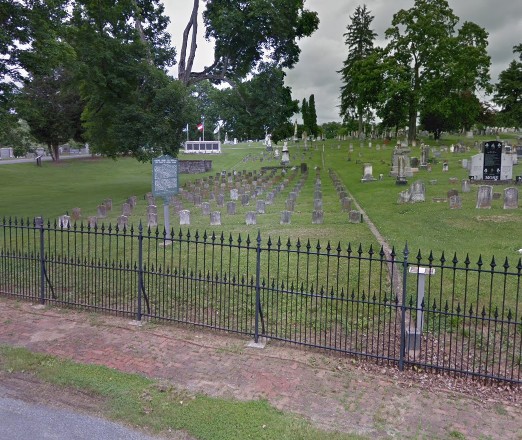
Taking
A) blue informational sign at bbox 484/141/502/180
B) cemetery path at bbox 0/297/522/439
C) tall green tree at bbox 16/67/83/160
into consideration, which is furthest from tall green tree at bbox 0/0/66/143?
tall green tree at bbox 16/67/83/160

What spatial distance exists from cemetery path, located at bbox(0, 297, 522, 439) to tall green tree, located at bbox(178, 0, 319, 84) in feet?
68.0

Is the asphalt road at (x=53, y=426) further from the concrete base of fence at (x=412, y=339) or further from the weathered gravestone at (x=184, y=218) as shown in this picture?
the weathered gravestone at (x=184, y=218)

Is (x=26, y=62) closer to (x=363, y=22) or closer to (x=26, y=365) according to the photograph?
(x=26, y=365)

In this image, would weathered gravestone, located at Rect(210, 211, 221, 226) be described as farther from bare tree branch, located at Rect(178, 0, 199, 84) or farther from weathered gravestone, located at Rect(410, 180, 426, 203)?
bare tree branch, located at Rect(178, 0, 199, 84)

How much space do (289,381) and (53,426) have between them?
8.85ft

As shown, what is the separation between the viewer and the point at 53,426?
4801 mm

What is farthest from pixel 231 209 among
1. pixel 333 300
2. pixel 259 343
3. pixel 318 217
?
pixel 259 343

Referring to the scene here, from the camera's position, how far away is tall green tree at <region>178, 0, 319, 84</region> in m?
24.3

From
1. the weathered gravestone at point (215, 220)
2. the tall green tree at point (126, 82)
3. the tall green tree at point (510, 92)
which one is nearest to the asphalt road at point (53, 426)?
the weathered gravestone at point (215, 220)

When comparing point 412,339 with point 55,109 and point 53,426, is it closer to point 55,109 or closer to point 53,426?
point 53,426

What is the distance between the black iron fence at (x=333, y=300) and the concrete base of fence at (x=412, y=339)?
0.05 feet

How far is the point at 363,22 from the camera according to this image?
66.1 m

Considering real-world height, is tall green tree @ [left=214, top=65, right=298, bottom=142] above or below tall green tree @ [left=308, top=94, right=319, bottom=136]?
below

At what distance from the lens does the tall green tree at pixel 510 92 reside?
53.4 metres
